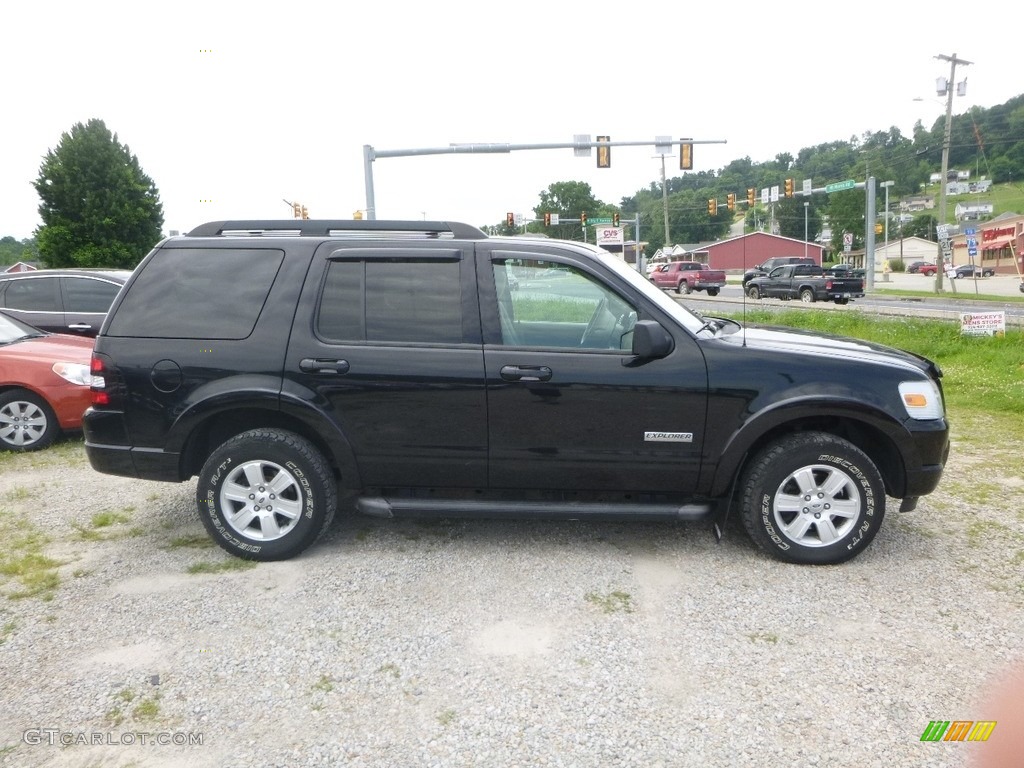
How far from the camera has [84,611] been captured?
12.9 ft

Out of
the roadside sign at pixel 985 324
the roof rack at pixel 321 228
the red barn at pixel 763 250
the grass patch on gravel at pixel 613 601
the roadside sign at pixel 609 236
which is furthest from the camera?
the red barn at pixel 763 250

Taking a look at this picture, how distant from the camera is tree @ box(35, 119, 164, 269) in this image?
37.6m

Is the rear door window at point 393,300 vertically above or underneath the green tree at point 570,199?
underneath

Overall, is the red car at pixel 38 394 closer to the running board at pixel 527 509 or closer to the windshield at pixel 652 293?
the running board at pixel 527 509

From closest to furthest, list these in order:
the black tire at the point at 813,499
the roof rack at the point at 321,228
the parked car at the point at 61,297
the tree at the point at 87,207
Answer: the black tire at the point at 813,499 < the roof rack at the point at 321,228 < the parked car at the point at 61,297 < the tree at the point at 87,207

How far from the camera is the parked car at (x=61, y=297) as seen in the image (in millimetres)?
10195

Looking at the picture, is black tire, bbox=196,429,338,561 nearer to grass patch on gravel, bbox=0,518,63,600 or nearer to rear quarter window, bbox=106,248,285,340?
rear quarter window, bbox=106,248,285,340

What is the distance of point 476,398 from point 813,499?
6.41 ft

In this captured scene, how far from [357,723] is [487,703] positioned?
0.51 metres

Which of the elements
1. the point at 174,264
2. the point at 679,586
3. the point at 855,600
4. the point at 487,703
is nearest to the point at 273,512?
the point at 174,264

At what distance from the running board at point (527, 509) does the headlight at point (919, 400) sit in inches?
47.6

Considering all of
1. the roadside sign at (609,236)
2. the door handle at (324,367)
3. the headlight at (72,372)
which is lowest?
the headlight at (72,372)

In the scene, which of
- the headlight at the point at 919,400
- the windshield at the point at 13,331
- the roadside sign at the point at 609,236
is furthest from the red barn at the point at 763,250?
the headlight at the point at 919,400

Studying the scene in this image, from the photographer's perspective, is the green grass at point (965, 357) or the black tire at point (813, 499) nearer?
the black tire at point (813, 499)
